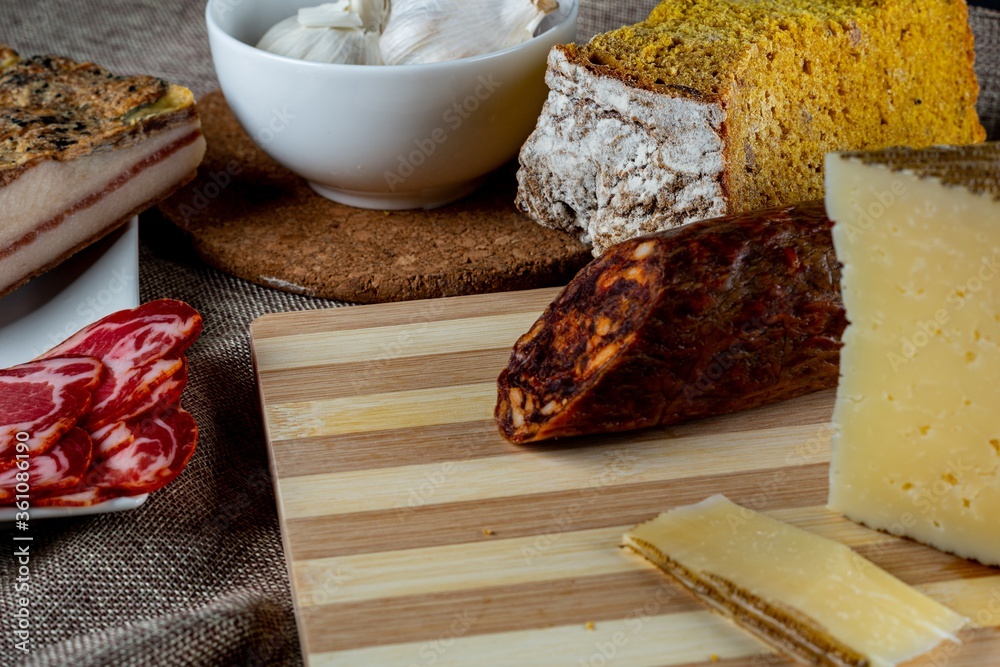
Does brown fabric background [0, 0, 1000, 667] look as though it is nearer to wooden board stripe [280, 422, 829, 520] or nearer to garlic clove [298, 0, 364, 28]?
wooden board stripe [280, 422, 829, 520]

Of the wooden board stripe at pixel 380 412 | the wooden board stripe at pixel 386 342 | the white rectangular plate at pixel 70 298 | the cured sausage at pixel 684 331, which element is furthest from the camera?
the white rectangular plate at pixel 70 298

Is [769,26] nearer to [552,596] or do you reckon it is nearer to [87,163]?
[552,596]

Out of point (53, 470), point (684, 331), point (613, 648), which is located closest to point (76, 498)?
point (53, 470)

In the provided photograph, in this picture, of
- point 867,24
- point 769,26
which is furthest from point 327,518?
point 867,24

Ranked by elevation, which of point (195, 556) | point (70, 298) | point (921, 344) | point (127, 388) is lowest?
point (195, 556)

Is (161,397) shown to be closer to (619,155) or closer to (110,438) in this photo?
(110,438)

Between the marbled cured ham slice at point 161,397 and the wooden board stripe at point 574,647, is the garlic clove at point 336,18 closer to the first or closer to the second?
the marbled cured ham slice at point 161,397

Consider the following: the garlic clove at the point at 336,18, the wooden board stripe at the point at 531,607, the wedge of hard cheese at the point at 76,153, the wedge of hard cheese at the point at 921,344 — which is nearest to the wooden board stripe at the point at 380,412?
the wooden board stripe at the point at 531,607

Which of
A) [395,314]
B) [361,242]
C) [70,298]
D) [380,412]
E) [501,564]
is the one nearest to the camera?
[501,564]
